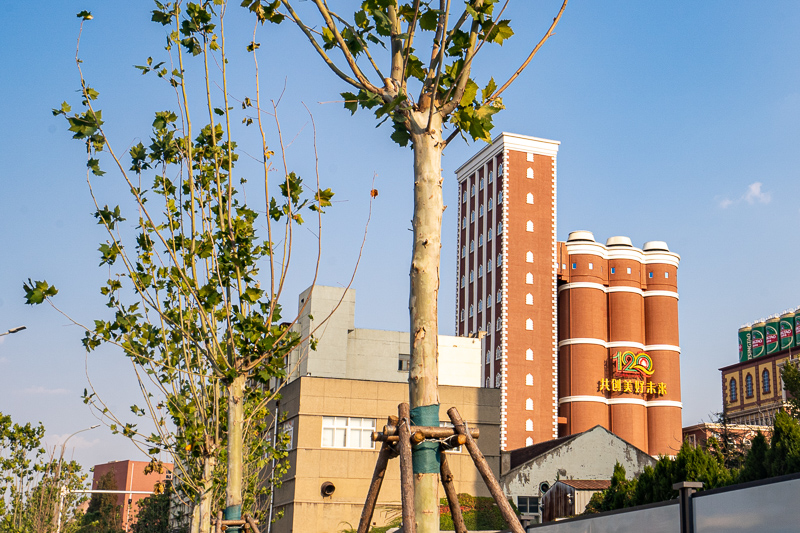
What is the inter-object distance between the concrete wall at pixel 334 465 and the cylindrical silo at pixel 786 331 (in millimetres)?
76712

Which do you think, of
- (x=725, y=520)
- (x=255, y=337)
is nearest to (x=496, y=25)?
(x=255, y=337)

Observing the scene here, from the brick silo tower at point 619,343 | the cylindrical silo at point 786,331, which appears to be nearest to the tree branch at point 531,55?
the brick silo tower at point 619,343

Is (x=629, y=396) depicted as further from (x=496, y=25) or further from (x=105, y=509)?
(x=496, y=25)

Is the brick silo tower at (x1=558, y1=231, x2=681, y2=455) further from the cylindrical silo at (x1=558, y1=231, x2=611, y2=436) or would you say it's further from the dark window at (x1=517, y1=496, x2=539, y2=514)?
the dark window at (x1=517, y1=496, x2=539, y2=514)

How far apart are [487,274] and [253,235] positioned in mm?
71024

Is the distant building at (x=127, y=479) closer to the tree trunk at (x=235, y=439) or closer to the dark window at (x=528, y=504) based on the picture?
the dark window at (x=528, y=504)

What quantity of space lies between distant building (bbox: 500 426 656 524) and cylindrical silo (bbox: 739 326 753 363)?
7640cm

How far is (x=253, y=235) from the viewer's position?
12.5 meters

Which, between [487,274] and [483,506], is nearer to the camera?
[483,506]

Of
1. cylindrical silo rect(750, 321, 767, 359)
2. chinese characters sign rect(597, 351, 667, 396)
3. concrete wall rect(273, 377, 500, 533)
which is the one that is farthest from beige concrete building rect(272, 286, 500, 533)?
cylindrical silo rect(750, 321, 767, 359)

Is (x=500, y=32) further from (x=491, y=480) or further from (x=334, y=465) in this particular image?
(x=334, y=465)

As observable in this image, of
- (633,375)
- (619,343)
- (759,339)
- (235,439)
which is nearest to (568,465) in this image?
(633,375)

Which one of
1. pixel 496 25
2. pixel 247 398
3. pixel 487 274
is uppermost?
pixel 487 274

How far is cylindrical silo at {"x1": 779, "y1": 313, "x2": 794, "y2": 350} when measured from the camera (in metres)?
112
